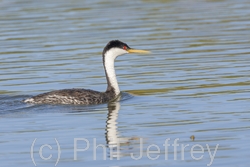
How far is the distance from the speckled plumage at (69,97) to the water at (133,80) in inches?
8.6

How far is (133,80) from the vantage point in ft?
53.7

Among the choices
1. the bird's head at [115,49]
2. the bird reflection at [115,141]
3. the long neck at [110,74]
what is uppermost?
the bird's head at [115,49]

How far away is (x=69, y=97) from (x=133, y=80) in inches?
88.5

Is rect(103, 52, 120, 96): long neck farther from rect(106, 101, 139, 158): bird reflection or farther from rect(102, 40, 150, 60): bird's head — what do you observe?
rect(106, 101, 139, 158): bird reflection

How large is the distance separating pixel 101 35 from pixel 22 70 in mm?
4541

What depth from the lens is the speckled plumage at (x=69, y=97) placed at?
1427 centimetres

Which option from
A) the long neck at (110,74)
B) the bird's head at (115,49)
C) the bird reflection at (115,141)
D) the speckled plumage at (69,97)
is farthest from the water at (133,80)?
the bird's head at (115,49)

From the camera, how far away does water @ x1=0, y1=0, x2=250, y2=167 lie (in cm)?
1086

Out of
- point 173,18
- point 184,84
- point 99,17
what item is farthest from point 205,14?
point 184,84

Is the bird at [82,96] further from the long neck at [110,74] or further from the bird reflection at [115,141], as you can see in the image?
the bird reflection at [115,141]

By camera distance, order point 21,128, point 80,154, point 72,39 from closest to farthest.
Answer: point 80,154
point 21,128
point 72,39

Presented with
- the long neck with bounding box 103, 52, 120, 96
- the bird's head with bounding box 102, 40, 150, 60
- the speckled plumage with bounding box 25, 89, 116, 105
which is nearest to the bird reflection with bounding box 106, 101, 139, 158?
the speckled plumage with bounding box 25, 89, 116, 105

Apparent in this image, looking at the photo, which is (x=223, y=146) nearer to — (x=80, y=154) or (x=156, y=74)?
(x=80, y=154)

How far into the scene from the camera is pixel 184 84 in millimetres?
15555
